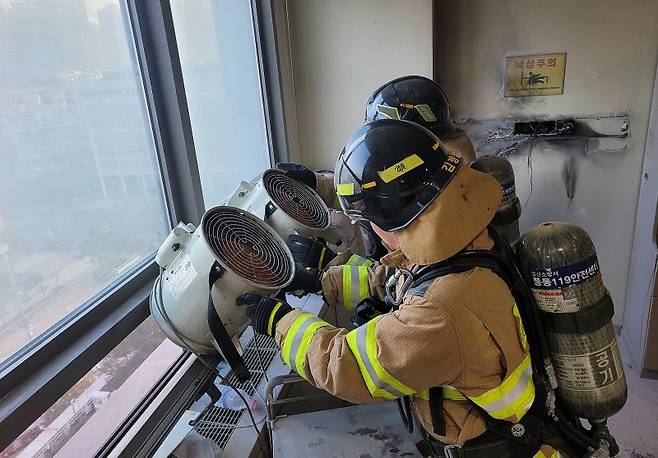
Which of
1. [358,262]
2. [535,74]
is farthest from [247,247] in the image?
[535,74]

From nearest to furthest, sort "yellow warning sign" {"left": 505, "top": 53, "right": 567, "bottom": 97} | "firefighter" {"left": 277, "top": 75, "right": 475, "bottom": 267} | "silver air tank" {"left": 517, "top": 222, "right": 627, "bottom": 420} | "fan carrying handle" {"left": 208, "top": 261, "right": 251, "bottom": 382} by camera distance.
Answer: "silver air tank" {"left": 517, "top": 222, "right": 627, "bottom": 420}, "fan carrying handle" {"left": 208, "top": 261, "right": 251, "bottom": 382}, "firefighter" {"left": 277, "top": 75, "right": 475, "bottom": 267}, "yellow warning sign" {"left": 505, "top": 53, "right": 567, "bottom": 97}

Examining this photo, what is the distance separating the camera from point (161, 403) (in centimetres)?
148

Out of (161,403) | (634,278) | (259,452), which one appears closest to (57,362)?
(161,403)

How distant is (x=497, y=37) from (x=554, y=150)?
29.5 inches

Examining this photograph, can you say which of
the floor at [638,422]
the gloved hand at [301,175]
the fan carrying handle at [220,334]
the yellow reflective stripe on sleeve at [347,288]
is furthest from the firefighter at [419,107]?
the floor at [638,422]

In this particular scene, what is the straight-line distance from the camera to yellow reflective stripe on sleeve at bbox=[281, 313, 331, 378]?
1.20 m

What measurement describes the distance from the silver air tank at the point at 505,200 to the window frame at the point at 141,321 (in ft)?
4.11

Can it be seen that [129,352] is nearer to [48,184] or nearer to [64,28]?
[48,184]

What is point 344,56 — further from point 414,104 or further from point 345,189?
point 345,189

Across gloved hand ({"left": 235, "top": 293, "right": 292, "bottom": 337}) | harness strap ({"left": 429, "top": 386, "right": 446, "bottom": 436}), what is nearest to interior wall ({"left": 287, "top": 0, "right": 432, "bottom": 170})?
gloved hand ({"left": 235, "top": 293, "right": 292, "bottom": 337})

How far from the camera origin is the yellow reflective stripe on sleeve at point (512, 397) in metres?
1.09

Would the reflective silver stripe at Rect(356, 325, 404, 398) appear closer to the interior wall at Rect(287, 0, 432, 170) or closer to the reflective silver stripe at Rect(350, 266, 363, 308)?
the reflective silver stripe at Rect(350, 266, 363, 308)

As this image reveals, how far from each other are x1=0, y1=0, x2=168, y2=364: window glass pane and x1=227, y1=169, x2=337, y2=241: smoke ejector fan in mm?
383

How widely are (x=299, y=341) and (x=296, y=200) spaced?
64 centimetres
